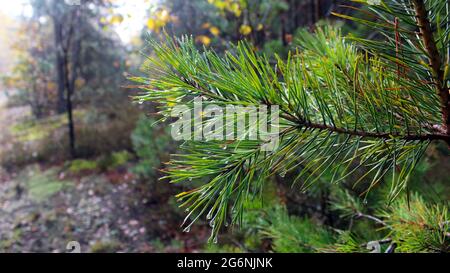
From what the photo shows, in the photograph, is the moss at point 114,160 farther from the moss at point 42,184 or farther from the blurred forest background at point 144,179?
the moss at point 42,184

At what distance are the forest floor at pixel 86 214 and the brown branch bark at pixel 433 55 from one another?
3637 mm

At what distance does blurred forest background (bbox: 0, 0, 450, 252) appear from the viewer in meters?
1.86

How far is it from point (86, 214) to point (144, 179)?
3.36 ft

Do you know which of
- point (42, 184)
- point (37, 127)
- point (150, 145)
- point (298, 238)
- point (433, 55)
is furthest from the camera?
point (37, 127)

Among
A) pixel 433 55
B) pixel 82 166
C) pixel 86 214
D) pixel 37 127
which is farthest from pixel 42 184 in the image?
pixel 433 55

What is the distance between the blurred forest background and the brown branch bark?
1.76 ft

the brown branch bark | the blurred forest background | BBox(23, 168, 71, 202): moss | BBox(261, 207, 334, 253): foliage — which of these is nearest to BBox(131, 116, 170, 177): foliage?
the blurred forest background

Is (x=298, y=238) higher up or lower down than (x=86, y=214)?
higher up

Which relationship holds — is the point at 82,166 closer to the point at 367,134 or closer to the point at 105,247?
the point at 105,247

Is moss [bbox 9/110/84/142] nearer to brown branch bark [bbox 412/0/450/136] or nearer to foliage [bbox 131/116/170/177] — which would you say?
foliage [bbox 131/116/170/177]

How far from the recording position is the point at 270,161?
726 millimetres

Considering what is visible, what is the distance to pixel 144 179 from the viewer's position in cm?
556
